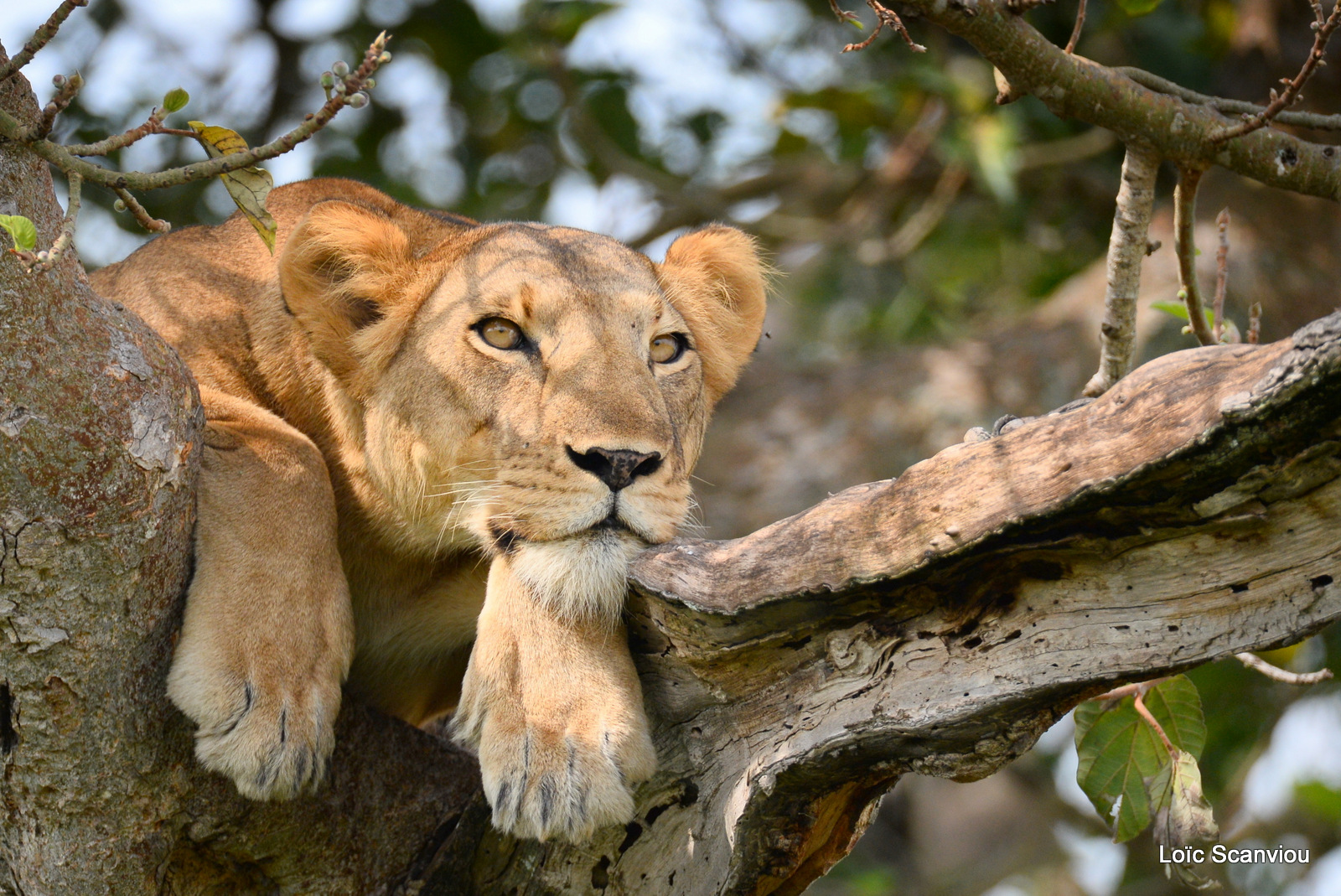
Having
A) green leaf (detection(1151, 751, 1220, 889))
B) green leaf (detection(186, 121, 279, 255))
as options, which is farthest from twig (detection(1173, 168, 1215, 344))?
green leaf (detection(186, 121, 279, 255))

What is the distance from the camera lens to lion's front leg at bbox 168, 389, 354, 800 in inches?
114

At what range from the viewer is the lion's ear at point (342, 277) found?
379cm

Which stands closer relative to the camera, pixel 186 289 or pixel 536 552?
pixel 536 552

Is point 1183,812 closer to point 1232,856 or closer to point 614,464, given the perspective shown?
point 614,464

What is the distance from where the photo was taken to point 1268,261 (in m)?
7.31

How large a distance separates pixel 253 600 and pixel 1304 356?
2.32 metres

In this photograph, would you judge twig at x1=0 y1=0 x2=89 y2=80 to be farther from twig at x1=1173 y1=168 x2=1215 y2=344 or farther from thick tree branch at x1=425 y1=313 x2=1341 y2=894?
twig at x1=1173 y1=168 x2=1215 y2=344

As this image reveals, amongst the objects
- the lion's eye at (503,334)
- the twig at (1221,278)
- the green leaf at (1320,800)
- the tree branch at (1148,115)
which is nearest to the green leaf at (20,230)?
the lion's eye at (503,334)

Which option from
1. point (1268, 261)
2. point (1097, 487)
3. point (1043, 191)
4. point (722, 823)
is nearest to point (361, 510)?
point (722, 823)

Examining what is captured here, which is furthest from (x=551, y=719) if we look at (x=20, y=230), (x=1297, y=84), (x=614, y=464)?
(x=1297, y=84)

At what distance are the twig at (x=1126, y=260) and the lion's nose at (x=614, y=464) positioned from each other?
137cm

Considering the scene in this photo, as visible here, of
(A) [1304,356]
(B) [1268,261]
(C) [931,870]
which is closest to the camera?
(A) [1304,356]

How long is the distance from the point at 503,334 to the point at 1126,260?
1800 mm

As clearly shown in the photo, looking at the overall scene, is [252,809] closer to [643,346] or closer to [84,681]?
[84,681]
